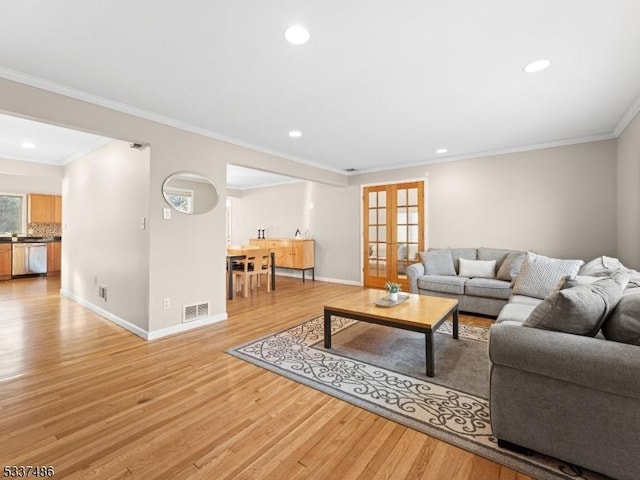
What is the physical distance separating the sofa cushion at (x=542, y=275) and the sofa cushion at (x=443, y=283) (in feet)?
2.61

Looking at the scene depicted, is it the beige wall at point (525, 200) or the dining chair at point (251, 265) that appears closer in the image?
the beige wall at point (525, 200)

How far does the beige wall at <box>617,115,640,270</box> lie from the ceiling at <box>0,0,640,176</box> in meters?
0.26

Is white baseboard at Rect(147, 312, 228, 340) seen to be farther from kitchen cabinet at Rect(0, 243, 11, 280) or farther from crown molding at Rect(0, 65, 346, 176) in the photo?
kitchen cabinet at Rect(0, 243, 11, 280)

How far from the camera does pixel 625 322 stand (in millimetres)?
1422

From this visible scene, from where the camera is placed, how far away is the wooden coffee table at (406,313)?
241 centimetres

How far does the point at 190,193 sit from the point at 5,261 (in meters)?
6.63

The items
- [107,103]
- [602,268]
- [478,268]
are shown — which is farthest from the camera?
[478,268]

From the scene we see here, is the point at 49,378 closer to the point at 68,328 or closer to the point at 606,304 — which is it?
the point at 68,328

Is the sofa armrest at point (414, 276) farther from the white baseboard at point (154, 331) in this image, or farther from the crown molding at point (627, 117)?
the crown molding at point (627, 117)

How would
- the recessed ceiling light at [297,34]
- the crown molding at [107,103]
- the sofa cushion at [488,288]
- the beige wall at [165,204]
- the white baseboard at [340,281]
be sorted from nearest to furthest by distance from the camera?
1. the recessed ceiling light at [297,34]
2. the crown molding at [107,103]
3. the beige wall at [165,204]
4. the sofa cushion at [488,288]
5. the white baseboard at [340,281]

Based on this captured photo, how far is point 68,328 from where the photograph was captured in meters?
3.54

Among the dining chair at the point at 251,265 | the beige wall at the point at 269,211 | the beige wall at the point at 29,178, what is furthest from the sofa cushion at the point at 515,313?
the beige wall at the point at 29,178

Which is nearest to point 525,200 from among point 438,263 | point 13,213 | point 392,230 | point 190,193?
point 438,263

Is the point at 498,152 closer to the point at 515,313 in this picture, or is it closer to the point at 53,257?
the point at 515,313
